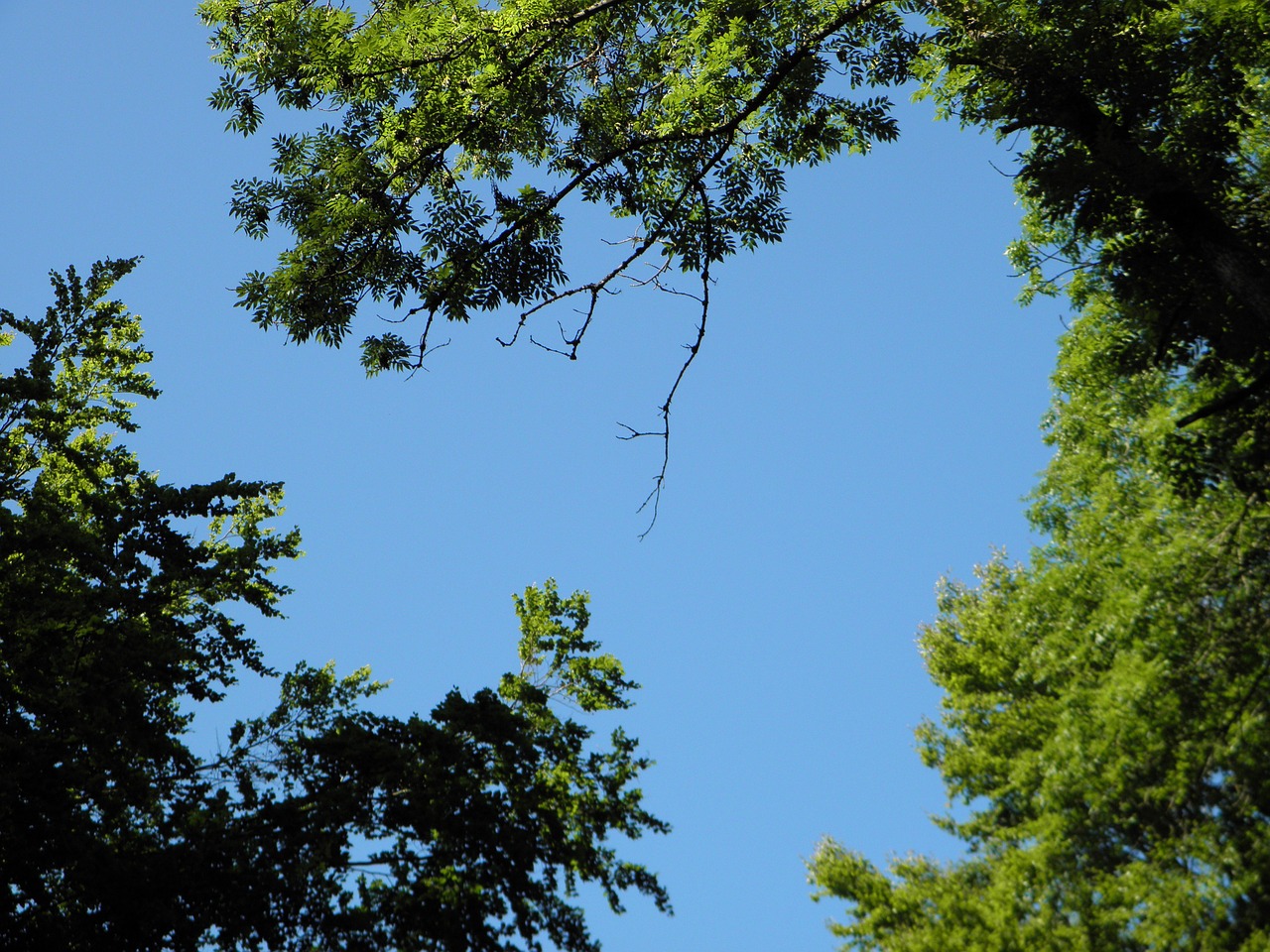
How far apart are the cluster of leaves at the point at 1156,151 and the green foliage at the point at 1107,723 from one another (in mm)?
1070

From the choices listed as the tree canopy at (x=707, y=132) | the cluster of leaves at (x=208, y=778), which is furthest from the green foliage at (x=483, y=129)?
the cluster of leaves at (x=208, y=778)

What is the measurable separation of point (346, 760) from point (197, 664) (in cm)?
283

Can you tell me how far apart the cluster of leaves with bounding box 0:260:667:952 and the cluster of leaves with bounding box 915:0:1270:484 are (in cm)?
764

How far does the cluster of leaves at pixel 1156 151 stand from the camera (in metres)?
8.12

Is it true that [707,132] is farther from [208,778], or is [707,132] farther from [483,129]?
[208,778]

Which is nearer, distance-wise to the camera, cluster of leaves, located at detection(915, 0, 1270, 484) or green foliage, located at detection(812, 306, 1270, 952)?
cluster of leaves, located at detection(915, 0, 1270, 484)

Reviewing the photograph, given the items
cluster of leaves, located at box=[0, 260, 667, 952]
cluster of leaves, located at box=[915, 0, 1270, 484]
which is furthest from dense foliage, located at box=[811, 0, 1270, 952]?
cluster of leaves, located at box=[0, 260, 667, 952]

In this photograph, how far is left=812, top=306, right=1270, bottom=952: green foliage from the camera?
11664 mm

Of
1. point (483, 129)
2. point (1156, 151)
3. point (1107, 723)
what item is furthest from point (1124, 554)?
point (483, 129)

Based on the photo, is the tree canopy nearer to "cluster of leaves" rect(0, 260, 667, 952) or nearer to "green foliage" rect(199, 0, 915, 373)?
"green foliage" rect(199, 0, 915, 373)

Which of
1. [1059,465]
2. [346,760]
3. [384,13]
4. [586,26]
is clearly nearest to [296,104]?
[384,13]

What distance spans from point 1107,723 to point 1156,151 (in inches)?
297

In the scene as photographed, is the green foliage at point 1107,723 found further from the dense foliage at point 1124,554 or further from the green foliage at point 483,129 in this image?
the green foliage at point 483,129

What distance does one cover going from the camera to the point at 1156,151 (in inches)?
346
